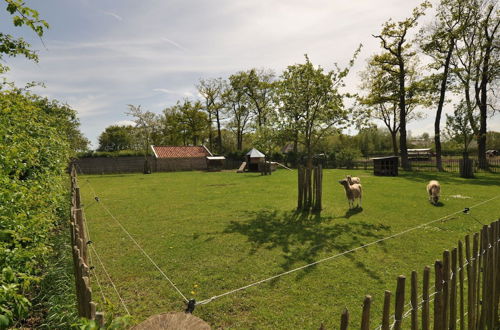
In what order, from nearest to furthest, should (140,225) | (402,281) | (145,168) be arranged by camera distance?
(402,281) → (140,225) → (145,168)

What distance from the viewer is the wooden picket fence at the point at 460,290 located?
2.55 meters

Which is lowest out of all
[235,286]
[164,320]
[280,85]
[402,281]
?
[235,286]

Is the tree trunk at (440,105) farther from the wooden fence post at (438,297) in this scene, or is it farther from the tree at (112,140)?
the tree at (112,140)

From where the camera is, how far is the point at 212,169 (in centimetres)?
3841

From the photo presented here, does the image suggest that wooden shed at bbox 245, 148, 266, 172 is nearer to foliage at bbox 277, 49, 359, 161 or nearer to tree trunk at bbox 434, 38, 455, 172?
tree trunk at bbox 434, 38, 455, 172

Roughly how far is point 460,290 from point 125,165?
3966 centimetres

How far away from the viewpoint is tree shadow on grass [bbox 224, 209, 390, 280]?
260 inches

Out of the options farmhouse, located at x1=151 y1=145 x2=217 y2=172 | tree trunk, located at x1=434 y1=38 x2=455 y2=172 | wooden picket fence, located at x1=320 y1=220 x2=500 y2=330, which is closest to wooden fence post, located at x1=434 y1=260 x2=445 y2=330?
wooden picket fence, located at x1=320 y1=220 x2=500 y2=330

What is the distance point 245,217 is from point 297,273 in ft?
Answer: 15.9

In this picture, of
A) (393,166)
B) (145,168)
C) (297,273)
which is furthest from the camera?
(145,168)

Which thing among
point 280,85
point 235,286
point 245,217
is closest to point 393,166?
point 280,85

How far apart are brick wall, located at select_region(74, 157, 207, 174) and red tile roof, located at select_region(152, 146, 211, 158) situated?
0.90 m

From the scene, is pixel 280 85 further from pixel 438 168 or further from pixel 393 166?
pixel 438 168

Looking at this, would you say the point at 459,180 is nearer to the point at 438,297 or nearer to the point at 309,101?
the point at 309,101
